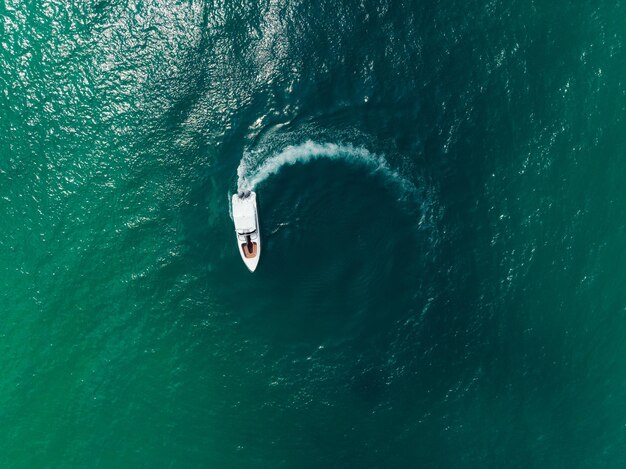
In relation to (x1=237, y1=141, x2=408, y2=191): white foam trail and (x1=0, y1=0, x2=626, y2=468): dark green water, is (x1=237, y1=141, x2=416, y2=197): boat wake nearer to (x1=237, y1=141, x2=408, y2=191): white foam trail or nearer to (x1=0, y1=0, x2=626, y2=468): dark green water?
(x1=237, y1=141, x2=408, y2=191): white foam trail

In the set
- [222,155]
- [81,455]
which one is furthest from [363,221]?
[81,455]

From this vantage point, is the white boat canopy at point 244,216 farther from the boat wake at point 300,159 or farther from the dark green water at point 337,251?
the dark green water at point 337,251

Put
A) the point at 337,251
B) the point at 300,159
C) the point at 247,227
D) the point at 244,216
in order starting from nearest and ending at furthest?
the point at 247,227
the point at 244,216
the point at 337,251
the point at 300,159

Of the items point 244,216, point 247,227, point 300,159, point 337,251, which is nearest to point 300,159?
point 300,159

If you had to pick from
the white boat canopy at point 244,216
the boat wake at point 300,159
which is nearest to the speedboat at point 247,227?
the white boat canopy at point 244,216

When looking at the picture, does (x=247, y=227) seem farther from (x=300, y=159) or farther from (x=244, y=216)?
(x=300, y=159)

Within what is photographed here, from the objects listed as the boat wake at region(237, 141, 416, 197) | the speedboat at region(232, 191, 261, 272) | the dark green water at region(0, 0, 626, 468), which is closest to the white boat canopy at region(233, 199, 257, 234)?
the speedboat at region(232, 191, 261, 272)
